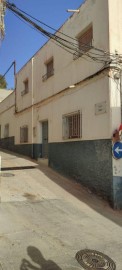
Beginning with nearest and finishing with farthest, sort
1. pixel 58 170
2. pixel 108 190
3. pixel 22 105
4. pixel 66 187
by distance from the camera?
pixel 108 190 < pixel 66 187 < pixel 58 170 < pixel 22 105

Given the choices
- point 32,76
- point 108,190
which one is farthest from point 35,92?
point 108,190

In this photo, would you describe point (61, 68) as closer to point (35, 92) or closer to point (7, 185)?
point (35, 92)

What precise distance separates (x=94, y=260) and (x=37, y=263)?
1023 millimetres

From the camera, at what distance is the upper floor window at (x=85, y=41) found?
9961 mm

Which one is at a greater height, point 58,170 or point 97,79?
point 97,79

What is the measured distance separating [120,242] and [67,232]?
112 centimetres

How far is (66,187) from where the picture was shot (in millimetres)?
9812

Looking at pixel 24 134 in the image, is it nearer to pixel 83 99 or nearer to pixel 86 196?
pixel 83 99

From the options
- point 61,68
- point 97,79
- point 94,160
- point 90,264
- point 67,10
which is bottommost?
point 90,264

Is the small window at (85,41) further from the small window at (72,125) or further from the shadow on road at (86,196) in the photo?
the shadow on road at (86,196)

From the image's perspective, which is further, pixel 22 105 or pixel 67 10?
A: pixel 22 105

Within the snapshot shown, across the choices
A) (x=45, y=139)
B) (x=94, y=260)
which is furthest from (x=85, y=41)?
(x=94, y=260)

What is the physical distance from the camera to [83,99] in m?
10.0

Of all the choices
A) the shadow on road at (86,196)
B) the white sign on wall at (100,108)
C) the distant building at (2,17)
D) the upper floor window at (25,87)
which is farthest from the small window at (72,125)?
the upper floor window at (25,87)
